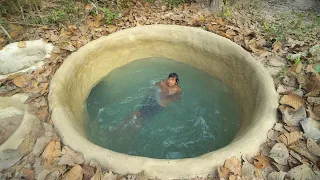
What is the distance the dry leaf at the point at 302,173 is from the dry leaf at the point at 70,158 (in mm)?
1607

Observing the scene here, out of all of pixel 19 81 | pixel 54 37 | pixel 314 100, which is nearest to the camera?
pixel 314 100

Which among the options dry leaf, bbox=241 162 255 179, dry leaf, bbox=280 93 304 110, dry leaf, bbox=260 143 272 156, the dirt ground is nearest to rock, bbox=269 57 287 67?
the dirt ground

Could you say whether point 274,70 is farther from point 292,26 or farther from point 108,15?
point 108,15

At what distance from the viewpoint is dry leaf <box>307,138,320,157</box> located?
6.53 ft

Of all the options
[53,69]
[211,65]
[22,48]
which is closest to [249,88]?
[211,65]

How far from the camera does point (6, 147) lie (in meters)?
2.06

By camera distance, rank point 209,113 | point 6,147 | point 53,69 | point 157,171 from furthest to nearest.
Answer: point 209,113 → point 53,69 → point 6,147 → point 157,171

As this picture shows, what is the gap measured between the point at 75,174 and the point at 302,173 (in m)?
1.69

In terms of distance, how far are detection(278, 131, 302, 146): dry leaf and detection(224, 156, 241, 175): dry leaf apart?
46 centimetres

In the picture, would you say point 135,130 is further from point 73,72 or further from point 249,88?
point 249,88

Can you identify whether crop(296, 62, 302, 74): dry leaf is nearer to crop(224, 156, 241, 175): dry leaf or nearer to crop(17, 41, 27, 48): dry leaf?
crop(224, 156, 241, 175): dry leaf

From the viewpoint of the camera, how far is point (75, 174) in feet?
6.37

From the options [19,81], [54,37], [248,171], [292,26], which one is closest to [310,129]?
[248,171]

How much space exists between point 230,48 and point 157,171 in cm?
188
